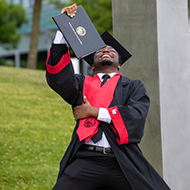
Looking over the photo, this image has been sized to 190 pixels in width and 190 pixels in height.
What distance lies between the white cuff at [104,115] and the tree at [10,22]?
2057 cm

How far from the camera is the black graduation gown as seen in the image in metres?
3.04

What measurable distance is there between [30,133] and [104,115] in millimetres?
5289

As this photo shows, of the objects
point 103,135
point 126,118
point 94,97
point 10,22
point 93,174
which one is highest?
point 10,22

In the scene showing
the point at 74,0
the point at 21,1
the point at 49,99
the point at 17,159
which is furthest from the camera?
the point at 21,1

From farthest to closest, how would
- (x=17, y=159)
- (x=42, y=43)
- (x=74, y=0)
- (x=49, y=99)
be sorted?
(x=42, y=43), (x=74, y=0), (x=49, y=99), (x=17, y=159)

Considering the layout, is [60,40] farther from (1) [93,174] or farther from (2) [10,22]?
(2) [10,22]

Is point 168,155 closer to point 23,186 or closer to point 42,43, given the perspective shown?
point 23,186

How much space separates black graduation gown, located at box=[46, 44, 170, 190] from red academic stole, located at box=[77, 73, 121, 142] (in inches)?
2.5

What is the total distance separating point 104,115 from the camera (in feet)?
10.0

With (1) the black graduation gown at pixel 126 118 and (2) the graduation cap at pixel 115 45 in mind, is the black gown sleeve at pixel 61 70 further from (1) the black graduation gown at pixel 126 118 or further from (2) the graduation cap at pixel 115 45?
(2) the graduation cap at pixel 115 45

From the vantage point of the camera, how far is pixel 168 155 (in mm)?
4047

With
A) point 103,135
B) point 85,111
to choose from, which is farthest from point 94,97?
point 103,135

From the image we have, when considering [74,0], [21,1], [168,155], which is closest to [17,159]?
[168,155]

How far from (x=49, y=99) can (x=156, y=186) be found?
8169 mm
